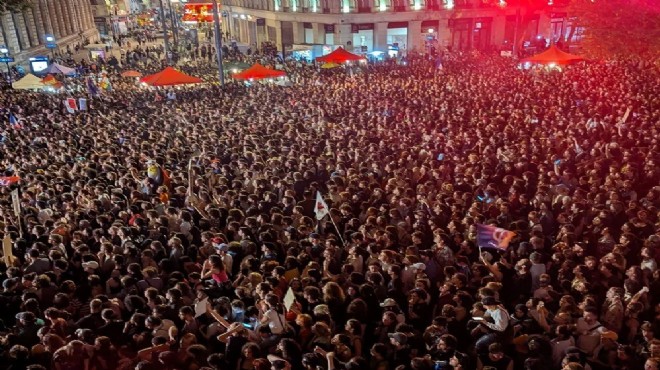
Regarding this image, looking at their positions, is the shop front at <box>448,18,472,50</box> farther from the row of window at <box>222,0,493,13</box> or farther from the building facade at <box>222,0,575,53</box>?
the row of window at <box>222,0,493,13</box>

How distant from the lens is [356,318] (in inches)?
258

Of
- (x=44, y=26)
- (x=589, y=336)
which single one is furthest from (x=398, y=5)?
(x=589, y=336)

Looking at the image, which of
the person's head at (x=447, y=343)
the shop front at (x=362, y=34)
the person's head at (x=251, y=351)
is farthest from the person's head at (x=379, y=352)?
the shop front at (x=362, y=34)

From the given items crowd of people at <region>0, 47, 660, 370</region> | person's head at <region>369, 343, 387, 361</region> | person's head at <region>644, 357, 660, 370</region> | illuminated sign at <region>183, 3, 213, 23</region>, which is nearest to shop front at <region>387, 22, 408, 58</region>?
illuminated sign at <region>183, 3, 213, 23</region>

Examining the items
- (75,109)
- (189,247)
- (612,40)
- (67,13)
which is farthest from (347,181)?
(67,13)

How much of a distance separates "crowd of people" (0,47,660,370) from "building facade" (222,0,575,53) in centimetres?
3730

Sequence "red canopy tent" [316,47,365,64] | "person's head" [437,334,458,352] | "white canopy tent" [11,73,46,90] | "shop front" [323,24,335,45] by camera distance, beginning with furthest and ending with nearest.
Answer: "shop front" [323,24,335,45], "red canopy tent" [316,47,365,64], "white canopy tent" [11,73,46,90], "person's head" [437,334,458,352]

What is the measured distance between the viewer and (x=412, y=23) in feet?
179

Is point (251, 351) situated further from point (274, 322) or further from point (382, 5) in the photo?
point (382, 5)

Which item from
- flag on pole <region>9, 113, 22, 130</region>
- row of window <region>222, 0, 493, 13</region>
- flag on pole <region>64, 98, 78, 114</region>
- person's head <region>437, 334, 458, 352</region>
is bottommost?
flag on pole <region>9, 113, 22, 130</region>

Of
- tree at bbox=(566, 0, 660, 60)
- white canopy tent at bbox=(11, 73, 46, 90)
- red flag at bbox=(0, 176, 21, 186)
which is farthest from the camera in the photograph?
white canopy tent at bbox=(11, 73, 46, 90)

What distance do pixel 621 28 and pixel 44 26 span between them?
62.6 meters

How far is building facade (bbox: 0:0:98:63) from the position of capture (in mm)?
51438

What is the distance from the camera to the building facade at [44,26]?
169 ft
